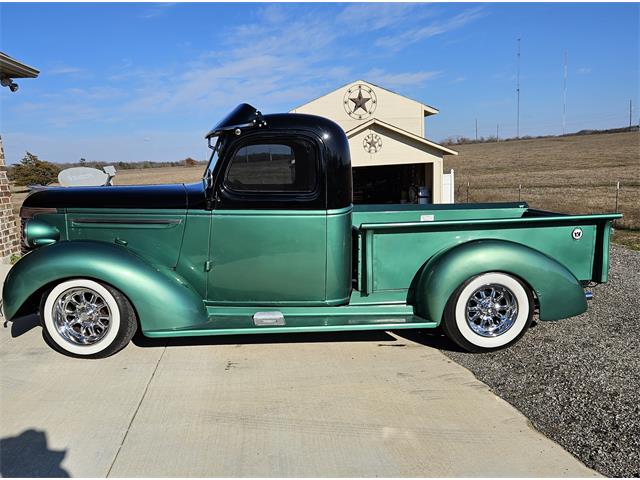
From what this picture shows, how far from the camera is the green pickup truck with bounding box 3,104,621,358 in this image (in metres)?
3.62

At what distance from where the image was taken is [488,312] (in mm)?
3814

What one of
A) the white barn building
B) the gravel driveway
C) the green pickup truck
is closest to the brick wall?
the green pickup truck

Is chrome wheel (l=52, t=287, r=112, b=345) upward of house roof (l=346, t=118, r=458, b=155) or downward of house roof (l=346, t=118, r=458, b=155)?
downward

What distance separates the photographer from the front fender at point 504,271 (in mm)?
3658

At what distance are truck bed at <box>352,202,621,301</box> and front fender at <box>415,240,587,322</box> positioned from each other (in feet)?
0.38

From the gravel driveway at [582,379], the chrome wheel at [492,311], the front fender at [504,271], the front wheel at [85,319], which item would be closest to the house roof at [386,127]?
the gravel driveway at [582,379]

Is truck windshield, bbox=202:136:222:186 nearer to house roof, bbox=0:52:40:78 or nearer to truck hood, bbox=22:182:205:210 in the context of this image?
truck hood, bbox=22:182:205:210

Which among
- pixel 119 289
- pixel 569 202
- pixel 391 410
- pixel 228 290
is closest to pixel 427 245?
pixel 391 410

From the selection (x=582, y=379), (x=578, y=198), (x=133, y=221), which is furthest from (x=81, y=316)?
(x=578, y=198)

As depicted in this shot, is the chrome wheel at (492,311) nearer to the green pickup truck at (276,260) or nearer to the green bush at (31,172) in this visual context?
the green pickup truck at (276,260)

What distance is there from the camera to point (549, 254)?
3.87 metres

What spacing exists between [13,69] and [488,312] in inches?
296

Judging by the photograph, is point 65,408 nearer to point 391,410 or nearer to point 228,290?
point 228,290

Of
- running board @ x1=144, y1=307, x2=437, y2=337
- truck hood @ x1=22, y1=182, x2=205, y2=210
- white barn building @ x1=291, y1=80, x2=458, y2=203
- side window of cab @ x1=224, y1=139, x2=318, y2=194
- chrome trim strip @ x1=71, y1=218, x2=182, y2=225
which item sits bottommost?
running board @ x1=144, y1=307, x2=437, y2=337
